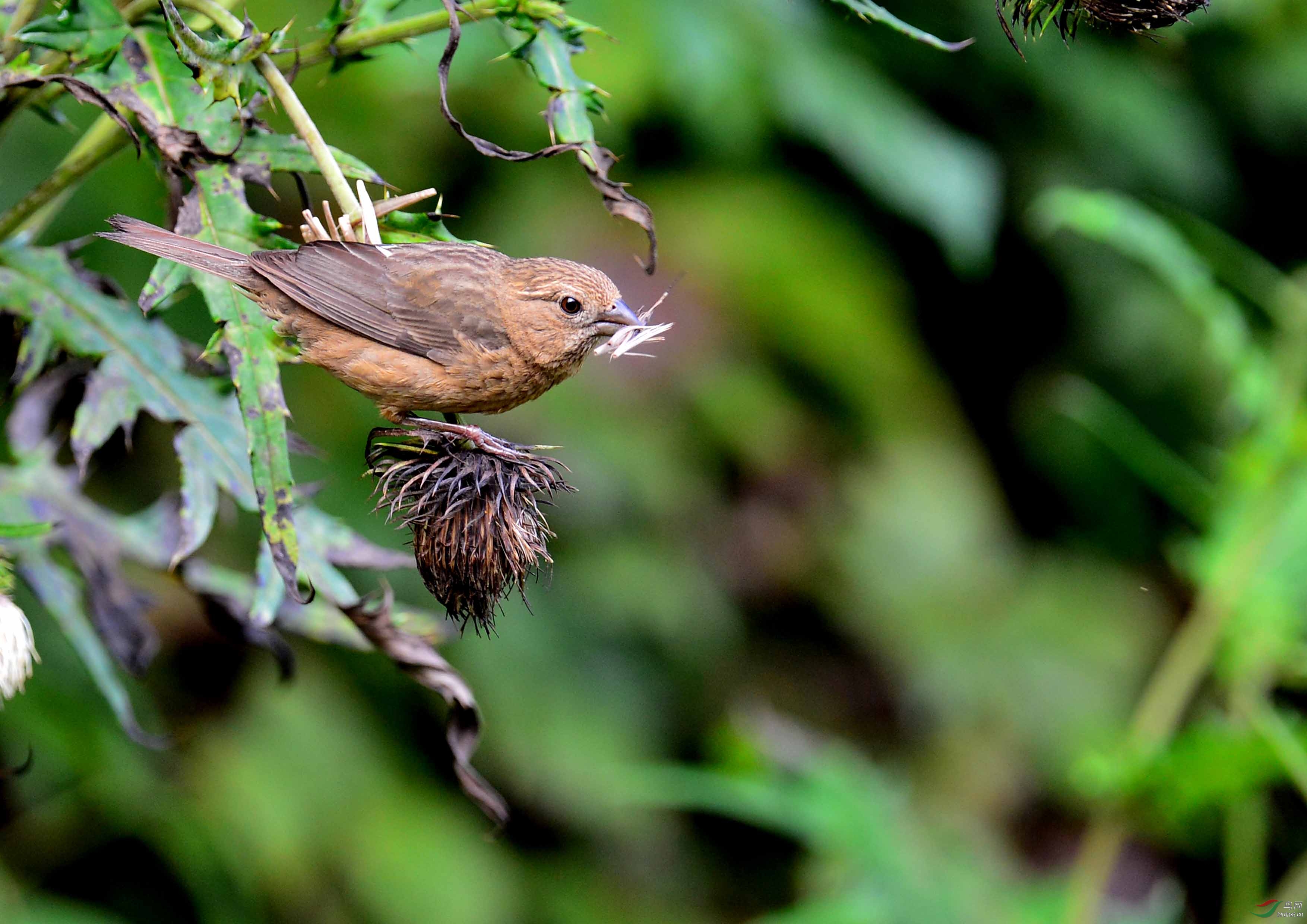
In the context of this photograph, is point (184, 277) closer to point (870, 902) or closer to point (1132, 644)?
point (870, 902)

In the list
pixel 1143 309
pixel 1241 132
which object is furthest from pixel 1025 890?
pixel 1241 132

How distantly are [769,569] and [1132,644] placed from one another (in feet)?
5.83

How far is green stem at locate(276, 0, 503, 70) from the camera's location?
2057 millimetres

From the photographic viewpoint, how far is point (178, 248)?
6.77ft

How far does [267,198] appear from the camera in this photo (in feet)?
14.7

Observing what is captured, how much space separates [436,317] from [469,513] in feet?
1.99

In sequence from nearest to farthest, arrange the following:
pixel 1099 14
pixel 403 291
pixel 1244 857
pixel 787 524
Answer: pixel 1099 14 < pixel 403 291 < pixel 1244 857 < pixel 787 524

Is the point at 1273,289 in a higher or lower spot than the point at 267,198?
higher

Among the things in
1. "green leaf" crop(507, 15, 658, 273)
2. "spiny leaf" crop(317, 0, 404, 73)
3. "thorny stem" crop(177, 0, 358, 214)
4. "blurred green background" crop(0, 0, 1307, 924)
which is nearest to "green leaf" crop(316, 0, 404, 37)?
"spiny leaf" crop(317, 0, 404, 73)

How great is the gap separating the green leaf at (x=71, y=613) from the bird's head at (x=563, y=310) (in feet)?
3.40

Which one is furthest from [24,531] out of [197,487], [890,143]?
[890,143]

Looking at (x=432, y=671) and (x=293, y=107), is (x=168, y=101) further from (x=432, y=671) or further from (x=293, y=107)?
(x=432, y=671)

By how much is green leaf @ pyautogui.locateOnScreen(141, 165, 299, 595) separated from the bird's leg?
32 cm

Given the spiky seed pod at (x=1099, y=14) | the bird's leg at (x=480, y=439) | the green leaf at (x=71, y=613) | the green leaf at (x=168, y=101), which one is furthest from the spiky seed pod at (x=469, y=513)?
the spiky seed pod at (x=1099, y=14)
